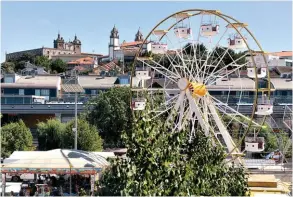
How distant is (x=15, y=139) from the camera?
3747cm

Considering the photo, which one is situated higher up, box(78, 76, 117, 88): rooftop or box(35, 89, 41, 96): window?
box(78, 76, 117, 88): rooftop

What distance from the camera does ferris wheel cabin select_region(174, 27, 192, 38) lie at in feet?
92.4

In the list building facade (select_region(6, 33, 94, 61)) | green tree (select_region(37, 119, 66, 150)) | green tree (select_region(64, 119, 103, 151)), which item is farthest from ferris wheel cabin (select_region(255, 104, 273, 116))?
building facade (select_region(6, 33, 94, 61))

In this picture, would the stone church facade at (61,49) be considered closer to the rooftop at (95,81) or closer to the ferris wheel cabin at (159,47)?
the rooftop at (95,81)

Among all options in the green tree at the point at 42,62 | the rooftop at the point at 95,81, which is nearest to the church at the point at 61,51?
the green tree at the point at 42,62

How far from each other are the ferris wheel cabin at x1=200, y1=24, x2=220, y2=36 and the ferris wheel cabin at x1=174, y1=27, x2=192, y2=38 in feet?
2.18

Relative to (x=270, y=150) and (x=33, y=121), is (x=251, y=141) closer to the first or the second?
(x=270, y=150)

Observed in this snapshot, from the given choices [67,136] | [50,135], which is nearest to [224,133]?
[67,136]

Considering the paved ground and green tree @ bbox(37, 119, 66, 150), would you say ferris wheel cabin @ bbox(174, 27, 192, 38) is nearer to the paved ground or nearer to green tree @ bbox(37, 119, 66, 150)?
the paved ground

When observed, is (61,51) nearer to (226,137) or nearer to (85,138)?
(85,138)

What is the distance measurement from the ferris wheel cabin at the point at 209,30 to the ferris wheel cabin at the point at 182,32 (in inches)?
26.2

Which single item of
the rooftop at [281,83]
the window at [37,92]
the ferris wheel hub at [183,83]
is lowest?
the ferris wheel hub at [183,83]

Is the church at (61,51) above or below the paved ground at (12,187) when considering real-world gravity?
above

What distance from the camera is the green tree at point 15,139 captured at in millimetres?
36969
